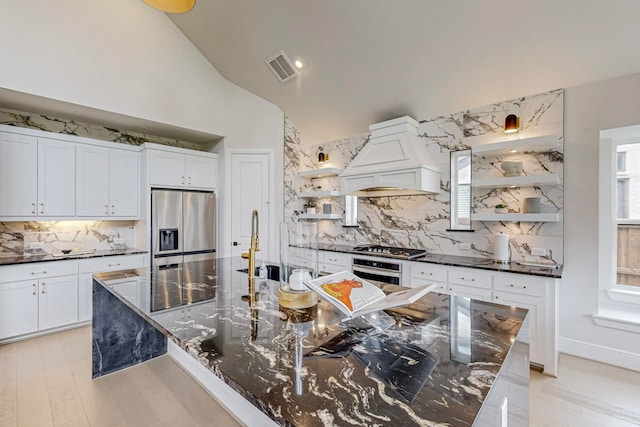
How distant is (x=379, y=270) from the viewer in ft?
11.6

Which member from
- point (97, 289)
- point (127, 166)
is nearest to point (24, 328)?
point (97, 289)

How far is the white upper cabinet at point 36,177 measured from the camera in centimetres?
328

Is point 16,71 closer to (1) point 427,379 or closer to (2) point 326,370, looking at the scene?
(2) point 326,370

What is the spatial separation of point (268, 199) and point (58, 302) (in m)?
2.89

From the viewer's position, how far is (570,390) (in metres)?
2.33

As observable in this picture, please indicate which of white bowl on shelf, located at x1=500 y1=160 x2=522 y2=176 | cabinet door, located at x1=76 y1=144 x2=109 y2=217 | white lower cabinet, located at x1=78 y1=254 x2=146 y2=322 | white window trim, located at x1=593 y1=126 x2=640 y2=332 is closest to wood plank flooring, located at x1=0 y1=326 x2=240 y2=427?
white lower cabinet, located at x1=78 y1=254 x2=146 y2=322

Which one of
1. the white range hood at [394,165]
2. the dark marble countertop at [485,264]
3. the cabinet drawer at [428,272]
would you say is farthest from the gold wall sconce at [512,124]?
the cabinet drawer at [428,272]

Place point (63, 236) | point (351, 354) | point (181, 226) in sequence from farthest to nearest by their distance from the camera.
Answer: point (181, 226), point (63, 236), point (351, 354)

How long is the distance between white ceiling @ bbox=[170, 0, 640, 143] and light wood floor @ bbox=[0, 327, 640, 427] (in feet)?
8.80

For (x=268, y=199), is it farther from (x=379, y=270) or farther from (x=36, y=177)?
(x=36, y=177)

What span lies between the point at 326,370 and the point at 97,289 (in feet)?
Answer: 7.74

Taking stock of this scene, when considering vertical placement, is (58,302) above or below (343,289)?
below

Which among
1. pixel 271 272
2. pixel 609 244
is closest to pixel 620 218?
pixel 609 244

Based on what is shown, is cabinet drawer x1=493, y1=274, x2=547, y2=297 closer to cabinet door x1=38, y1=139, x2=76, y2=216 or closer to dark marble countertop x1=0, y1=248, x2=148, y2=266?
dark marble countertop x1=0, y1=248, x2=148, y2=266
